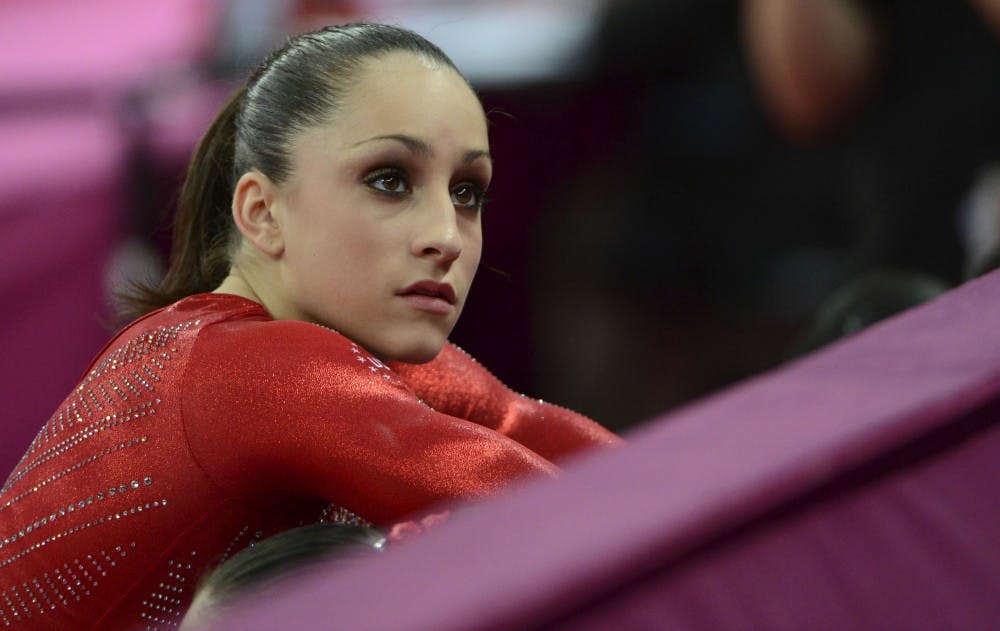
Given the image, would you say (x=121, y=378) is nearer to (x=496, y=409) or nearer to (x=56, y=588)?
(x=56, y=588)

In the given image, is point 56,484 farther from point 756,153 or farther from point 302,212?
point 756,153

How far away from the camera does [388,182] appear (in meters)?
0.80

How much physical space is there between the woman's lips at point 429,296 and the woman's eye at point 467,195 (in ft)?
0.19


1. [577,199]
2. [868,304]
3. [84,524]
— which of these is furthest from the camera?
Answer: [577,199]

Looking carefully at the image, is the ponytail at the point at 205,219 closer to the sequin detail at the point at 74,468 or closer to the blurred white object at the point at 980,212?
the sequin detail at the point at 74,468

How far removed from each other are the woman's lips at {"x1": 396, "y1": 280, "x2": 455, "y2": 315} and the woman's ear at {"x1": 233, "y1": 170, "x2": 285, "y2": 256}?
0.09 meters

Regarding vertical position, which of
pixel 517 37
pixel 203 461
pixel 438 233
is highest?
pixel 438 233

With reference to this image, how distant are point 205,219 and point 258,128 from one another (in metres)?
0.10

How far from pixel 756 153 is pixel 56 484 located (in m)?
1.64

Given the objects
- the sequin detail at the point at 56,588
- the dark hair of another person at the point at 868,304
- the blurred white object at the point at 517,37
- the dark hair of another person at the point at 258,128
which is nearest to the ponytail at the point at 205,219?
the dark hair of another person at the point at 258,128

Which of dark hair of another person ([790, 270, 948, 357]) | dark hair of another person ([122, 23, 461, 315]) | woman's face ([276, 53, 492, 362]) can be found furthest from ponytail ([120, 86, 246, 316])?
dark hair of another person ([790, 270, 948, 357])

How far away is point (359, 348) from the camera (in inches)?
30.7

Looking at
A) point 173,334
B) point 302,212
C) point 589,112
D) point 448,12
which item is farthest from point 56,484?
point 448,12

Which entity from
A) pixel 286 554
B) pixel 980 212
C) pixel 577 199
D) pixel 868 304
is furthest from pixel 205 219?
pixel 577 199
